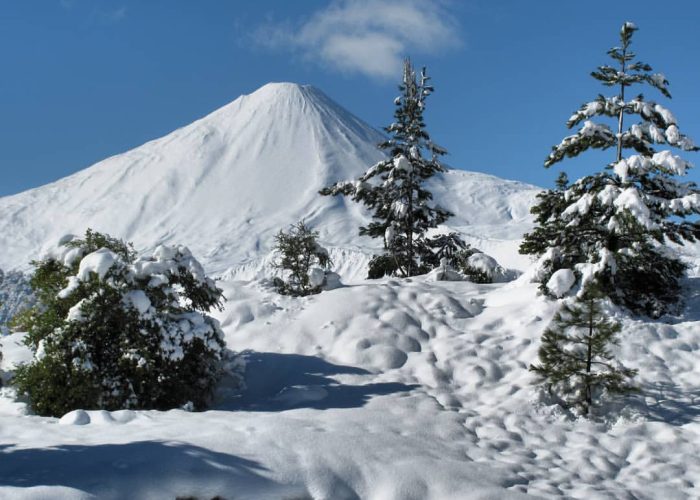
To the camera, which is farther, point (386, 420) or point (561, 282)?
point (561, 282)

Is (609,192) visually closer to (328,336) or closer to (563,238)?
(563,238)

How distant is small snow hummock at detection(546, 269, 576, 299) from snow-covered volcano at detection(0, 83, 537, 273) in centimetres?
7465

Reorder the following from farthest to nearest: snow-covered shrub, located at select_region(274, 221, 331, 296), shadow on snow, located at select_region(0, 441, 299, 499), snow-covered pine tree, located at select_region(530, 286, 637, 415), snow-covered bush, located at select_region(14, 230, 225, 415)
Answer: snow-covered shrub, located at select_region(274, 221, 331, 296), snow-covered pine tree, located at select_region(530, 286, 637, 415), snow-covered bush, located at select_region(14, 230, 225, 415), shadow on snow, located at select_region(0, 441, 299, 499)

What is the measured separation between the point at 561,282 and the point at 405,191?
9164 mm

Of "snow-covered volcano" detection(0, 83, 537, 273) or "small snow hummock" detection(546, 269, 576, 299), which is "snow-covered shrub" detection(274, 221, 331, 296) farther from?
"snow-covered volcano" detection(0, 83, 537, 273)

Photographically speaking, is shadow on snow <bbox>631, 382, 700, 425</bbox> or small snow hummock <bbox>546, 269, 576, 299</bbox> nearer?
shadow on snow <bbox>631, 382, 700, 425</bbox>

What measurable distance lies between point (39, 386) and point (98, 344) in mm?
1169

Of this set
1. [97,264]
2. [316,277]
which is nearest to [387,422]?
[97,264]

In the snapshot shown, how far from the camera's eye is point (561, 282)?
541 inches

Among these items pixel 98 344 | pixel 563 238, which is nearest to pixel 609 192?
pixel 563 238

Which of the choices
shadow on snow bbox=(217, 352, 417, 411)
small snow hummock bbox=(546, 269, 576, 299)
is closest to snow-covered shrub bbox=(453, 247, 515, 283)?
small snow hummock bbox=(546, 269, 576, 299)

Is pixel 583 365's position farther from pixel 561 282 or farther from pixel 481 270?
pixel 481 270

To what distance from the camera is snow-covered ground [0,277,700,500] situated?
7230mm

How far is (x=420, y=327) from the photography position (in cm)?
1480
